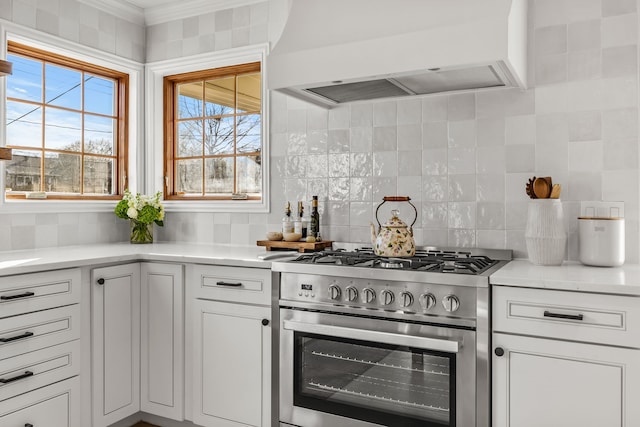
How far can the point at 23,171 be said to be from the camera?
9.86 feet

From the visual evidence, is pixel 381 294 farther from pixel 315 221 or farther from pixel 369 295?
pixel 315 221

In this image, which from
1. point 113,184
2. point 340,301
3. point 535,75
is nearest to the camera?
point 340,301

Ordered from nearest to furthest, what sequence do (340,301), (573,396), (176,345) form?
(573,396), (340,301), (176,345)

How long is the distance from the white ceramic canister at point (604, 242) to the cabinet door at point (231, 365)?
1436 mm

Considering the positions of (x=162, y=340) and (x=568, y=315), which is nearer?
(x=568, y=315)

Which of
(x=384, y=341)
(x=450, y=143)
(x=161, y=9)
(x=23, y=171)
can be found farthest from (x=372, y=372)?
(x=161, y=9)

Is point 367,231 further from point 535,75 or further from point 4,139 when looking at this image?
point 4,139

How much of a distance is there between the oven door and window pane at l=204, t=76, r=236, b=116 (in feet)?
5.30

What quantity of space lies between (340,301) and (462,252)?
0.74 m

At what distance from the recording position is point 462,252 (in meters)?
2.60

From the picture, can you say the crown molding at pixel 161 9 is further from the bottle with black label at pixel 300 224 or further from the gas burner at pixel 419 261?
the gas burner at pixel 419 261

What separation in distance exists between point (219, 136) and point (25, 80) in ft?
3.79

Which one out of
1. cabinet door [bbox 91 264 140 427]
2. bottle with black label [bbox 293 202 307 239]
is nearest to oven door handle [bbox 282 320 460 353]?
bottle with black label [bbox 293 202 307 239]

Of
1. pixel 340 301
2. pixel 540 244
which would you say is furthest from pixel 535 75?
pixel 340 301
